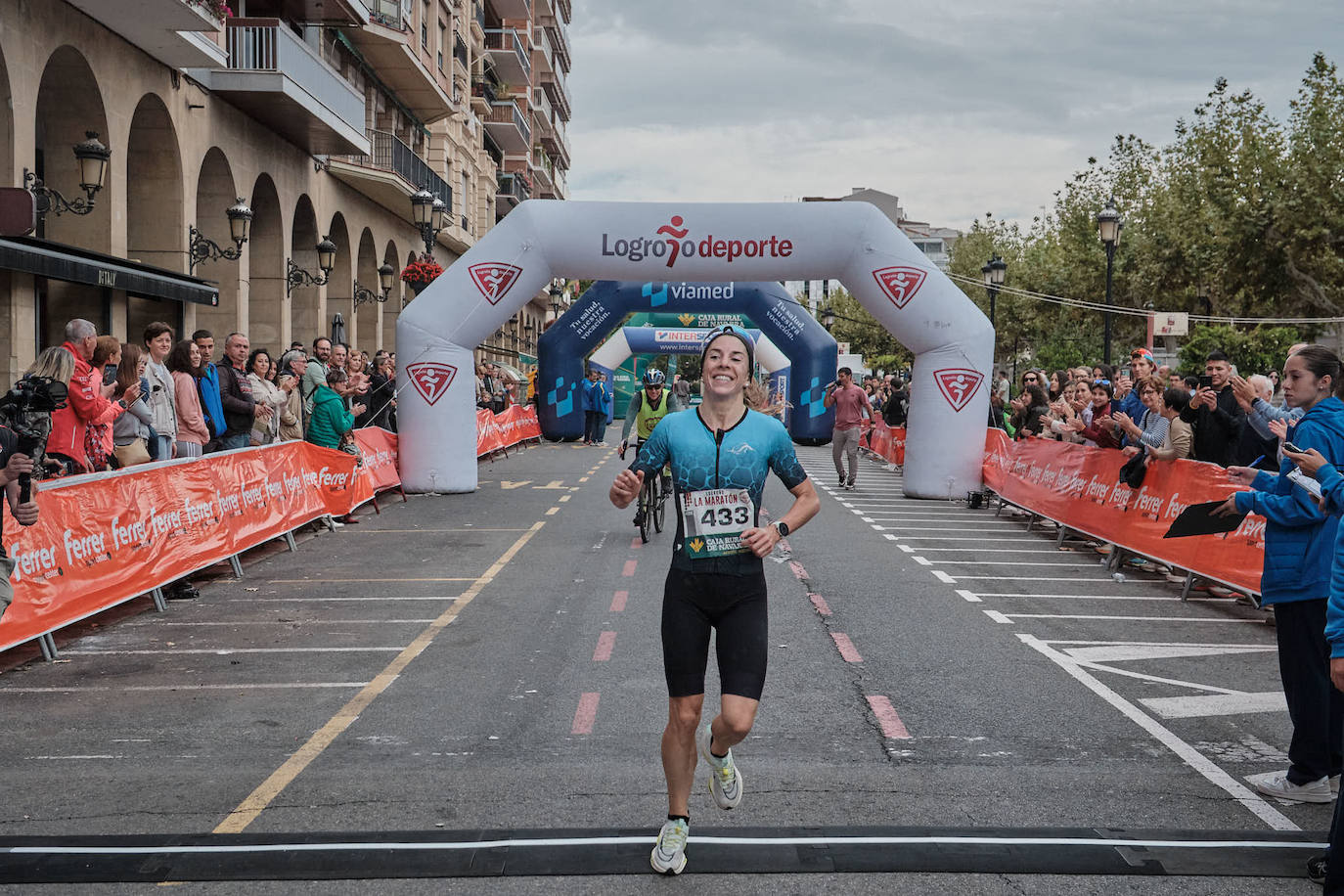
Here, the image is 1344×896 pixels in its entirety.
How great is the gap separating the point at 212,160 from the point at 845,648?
65.4ft

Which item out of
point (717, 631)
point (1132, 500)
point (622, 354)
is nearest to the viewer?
point (717, 631)

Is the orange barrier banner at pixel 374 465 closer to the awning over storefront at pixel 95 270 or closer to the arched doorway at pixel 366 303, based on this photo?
the awning over storefront at pixel 95 270

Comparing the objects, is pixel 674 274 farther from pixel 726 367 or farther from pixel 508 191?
pixel 508 191

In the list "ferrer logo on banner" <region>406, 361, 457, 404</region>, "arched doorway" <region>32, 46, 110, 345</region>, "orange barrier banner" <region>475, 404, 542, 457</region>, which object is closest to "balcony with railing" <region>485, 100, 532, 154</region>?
"orange barrier banner" <region>475, 404, 542, 457</region>

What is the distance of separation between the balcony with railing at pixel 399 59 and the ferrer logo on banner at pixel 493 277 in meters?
14.0

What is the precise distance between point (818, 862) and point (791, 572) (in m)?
7.45

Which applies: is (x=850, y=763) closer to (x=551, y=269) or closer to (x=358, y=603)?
(x=358, y=603)

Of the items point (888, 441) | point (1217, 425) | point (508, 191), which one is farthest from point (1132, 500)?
point (508, 191)

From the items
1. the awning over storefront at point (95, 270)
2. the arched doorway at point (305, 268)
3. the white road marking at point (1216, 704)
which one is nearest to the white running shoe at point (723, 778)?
the white road marking at point (1216, 704)

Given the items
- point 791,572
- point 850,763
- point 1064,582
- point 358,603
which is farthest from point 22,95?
point 850,763

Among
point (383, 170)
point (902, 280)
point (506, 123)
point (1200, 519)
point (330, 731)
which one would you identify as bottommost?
point (330, 731)

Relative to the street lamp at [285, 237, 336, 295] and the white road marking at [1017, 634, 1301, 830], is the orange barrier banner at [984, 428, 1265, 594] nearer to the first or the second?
the white road marking at [1017, 634, 1301, 830]

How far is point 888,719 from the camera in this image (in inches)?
267

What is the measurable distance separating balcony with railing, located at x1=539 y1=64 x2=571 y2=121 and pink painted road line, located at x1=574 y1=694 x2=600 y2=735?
7019 centimetres
